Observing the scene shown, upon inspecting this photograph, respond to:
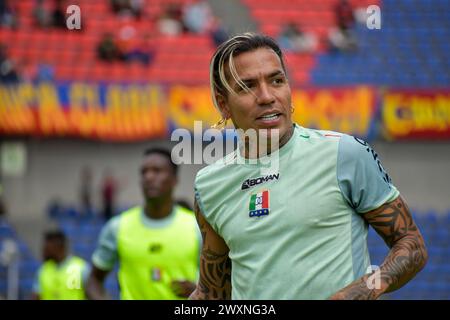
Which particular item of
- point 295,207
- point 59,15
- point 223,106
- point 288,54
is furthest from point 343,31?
point 295,207

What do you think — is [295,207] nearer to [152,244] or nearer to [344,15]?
[152,244]

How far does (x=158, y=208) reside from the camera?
6996 millimetres

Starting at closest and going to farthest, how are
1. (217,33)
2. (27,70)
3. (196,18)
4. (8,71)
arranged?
(8,71) → (27,70) → (217,33) → (196,18)

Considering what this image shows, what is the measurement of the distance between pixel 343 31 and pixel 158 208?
45.5 ft

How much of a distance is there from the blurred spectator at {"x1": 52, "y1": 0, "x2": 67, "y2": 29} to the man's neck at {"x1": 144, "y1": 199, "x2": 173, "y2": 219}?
13.8 m

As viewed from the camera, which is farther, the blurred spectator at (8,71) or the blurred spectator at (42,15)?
the blurred spectator at (42,15)

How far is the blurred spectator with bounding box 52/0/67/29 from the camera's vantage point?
20.2m

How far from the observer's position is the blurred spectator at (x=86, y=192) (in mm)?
17511

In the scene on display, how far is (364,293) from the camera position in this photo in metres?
2.85

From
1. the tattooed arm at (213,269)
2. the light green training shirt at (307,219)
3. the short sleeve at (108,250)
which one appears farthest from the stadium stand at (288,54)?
the light green training shirt at (307,219)

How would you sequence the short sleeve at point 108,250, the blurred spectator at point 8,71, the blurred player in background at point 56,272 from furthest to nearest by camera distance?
1. the blurred spectator at point 8,71
2. the blurred player in background at point 56,272
3. the short sleeve at point 108,250

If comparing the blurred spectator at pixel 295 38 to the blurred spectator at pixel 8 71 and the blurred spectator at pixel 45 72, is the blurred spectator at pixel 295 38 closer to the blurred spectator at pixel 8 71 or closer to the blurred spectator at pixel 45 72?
the blurred spectator at pixel 45 72

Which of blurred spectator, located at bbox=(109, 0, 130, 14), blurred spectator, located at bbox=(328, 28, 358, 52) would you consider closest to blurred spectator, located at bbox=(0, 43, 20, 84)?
blurred spectator, located at bbox=(109, 0, 130, 14)
